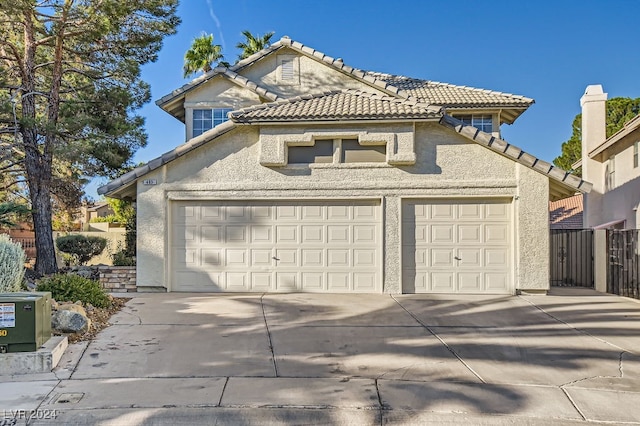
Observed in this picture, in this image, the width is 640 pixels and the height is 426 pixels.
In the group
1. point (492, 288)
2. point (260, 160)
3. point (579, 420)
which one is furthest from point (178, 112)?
point (579, 420)

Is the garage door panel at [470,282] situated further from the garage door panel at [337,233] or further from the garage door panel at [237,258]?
the garage door panel at [237,258]

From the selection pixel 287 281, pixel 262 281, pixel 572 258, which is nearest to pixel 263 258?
pixel 262 281

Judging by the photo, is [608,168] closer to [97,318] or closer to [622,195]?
[622,195]

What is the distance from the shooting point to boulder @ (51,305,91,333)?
7.46 metres

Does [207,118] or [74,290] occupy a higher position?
[207,118]

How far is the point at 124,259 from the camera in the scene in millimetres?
14867

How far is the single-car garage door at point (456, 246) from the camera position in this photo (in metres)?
11.5

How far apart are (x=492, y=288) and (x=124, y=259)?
36.7ft

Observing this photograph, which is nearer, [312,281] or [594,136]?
[312,281]

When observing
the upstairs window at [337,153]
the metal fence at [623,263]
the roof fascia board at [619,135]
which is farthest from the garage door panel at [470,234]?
the roof fascia board at [619,135]

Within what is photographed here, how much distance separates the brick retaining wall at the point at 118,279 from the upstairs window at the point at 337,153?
16.9ft

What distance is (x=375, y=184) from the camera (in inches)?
458

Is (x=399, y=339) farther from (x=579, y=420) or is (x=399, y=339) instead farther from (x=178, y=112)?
(x=178, y=112)

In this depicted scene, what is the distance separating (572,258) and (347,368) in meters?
10.9
